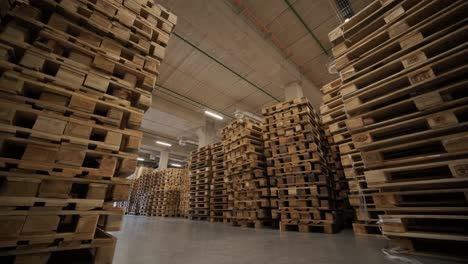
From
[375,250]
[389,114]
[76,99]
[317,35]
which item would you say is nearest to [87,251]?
[76,99]

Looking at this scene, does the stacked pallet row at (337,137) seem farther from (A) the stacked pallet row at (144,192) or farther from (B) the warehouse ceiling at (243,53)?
(A) the stacked pallet row at (144,192)

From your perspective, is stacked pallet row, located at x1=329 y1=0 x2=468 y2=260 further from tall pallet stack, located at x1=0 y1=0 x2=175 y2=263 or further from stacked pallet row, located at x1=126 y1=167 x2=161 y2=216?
stacked pallet row, located at x1=126 y1=167 x2=161 y2=216

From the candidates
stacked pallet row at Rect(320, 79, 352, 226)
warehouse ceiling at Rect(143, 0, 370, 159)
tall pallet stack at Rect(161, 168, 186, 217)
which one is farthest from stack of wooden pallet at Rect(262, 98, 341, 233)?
tall pallet stack at Rect(161, 168, 186, 217)

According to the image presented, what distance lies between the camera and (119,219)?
7.61 feet

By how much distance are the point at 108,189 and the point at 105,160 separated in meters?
0.39

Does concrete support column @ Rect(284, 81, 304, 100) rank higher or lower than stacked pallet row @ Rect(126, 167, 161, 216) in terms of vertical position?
higher

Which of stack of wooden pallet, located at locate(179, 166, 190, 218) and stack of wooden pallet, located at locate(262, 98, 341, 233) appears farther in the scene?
stack of wooden pallet, located at locate(179, 166, 190, 218)

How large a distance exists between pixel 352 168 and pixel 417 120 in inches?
82.5

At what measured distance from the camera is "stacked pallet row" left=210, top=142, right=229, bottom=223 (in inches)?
343

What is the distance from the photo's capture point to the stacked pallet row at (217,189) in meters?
8.71

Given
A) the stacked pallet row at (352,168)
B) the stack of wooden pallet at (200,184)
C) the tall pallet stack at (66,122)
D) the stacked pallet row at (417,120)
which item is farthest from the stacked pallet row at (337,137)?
the stack of wooden pallet at (200,184)

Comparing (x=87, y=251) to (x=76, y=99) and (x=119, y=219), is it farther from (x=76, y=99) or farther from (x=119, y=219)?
(x=76, y=99)

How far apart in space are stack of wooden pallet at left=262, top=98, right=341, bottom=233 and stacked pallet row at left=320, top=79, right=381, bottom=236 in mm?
594

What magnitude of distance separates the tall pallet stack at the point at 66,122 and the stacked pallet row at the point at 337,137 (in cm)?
478
